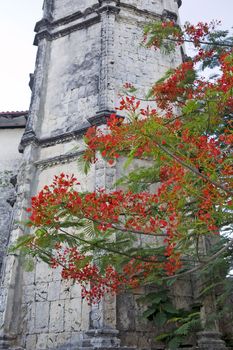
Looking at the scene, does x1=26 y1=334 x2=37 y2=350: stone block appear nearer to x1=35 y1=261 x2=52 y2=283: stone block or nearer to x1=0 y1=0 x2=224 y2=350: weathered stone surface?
x1=0 y1=0 x2=224 y2=350: weathered stone surface

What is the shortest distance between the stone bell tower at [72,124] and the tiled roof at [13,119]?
2783 mm

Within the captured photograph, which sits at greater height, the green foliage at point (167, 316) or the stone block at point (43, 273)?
the stone block at point (43, 273)

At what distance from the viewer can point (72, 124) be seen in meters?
9.26

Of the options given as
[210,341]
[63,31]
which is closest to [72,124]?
[63,31]

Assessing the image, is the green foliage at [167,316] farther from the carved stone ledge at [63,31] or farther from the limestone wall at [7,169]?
the carved stone ledge at [63,31]

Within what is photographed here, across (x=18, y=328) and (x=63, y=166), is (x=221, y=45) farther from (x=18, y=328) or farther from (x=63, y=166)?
(x=18, y=328)

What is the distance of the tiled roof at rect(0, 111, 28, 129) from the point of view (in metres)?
12.9

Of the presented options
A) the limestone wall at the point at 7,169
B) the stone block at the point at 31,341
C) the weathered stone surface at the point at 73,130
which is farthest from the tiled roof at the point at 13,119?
the stone block at the point at 31,341

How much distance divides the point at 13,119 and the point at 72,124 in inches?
190

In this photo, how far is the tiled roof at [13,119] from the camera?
1292cm

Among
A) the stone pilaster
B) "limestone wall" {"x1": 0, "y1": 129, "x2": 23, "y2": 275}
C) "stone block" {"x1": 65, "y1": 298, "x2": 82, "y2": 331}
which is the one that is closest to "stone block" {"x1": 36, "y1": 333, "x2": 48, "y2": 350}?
"stone block" {"x1": 65, "y1": 298, "x2": 82, "y2": 331}

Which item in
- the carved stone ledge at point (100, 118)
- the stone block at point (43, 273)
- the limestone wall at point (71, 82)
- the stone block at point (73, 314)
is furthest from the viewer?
the limestone wall at point (71, 82)

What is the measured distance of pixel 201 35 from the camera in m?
6.98

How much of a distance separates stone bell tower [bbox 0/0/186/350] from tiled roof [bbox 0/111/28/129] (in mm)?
2783
